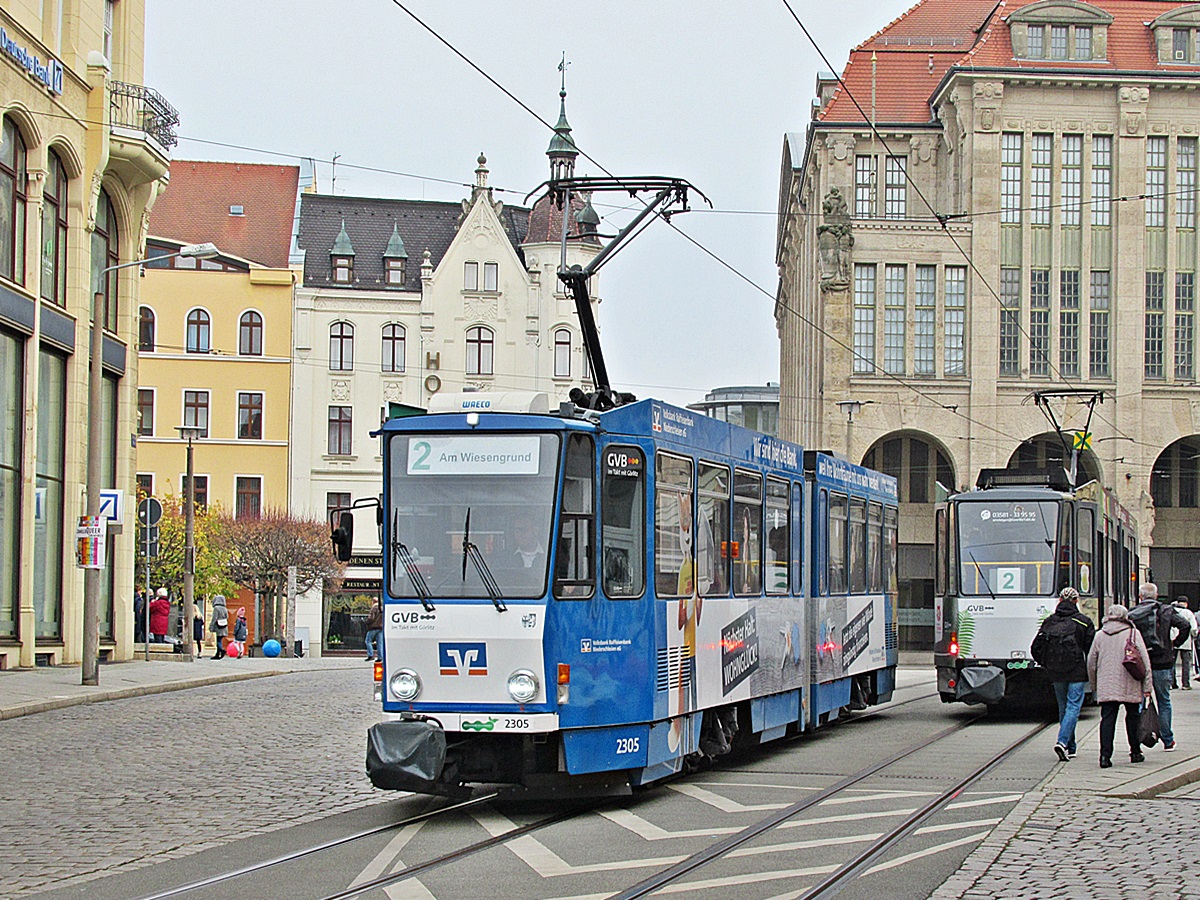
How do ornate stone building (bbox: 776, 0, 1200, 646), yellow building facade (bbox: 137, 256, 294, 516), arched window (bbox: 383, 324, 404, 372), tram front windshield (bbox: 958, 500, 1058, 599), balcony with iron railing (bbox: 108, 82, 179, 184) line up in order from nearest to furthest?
tram front windshield (bbox: 958, 500, 1058, 599), balcony with iron railing (bbox: 108, 82, 179, 184), ornate stone building (bbox: 776, 0, 1200, 646), yellow building facade (bbox: 137, 256, 294, 516), arched window (bbox: 383, 324, 404, 372)

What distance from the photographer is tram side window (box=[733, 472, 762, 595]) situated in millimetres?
15469

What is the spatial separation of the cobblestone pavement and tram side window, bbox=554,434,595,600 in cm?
248

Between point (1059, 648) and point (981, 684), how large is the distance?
568cm

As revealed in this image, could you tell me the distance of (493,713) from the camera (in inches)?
473

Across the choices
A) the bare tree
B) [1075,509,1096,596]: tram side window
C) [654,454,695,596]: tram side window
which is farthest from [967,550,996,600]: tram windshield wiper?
the bare tree

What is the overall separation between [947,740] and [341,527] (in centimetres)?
943

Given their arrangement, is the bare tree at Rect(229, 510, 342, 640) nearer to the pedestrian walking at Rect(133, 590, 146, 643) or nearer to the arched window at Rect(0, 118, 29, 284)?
the pedestrian walking at Rect(133, 590, 146, 643)

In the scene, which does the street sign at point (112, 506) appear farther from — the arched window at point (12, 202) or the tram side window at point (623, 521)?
the tram side window at point (623, 521)

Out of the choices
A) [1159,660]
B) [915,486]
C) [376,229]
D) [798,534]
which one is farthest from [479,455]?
[376,229]

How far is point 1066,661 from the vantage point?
16344 mm

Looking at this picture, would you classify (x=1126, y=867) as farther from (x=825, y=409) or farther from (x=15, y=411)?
(x=825, y=409)

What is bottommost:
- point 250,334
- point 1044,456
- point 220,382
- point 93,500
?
point 93,500

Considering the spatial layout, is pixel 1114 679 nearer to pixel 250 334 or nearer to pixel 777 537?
pixel 777 537

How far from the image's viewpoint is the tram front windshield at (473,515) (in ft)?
39.8
